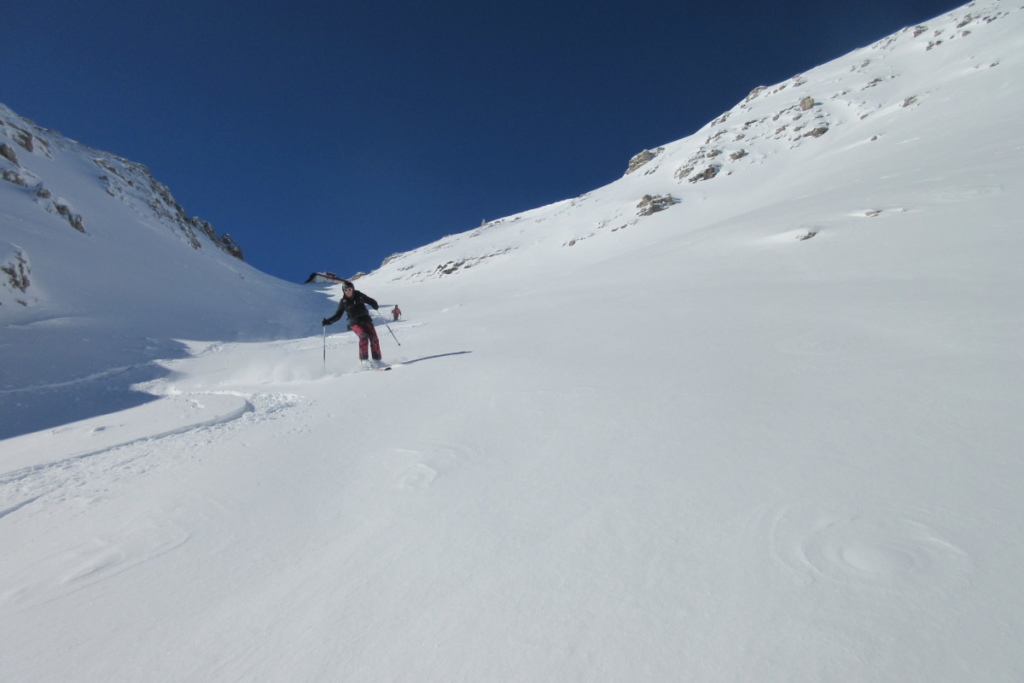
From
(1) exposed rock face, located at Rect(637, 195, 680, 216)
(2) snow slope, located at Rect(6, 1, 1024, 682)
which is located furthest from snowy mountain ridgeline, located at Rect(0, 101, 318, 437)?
(1) exposed rock face, located at Rect(637, 195, 680, 216)

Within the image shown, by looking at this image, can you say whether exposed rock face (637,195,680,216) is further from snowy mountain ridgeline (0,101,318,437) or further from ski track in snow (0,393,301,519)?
ski track in snow (0,393,301,519)

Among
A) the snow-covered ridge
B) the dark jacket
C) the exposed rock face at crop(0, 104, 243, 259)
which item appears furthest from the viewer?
the snow-covered ridge

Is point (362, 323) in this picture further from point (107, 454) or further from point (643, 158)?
point (643, 158)

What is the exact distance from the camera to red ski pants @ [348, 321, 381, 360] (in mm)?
7414

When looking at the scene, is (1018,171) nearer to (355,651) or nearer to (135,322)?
(355,651)

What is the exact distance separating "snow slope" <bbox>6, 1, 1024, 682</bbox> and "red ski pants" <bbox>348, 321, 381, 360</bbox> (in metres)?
0.99

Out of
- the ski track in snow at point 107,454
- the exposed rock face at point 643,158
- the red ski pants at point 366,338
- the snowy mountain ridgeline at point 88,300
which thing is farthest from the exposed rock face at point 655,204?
the ski track in snow at point 107,454

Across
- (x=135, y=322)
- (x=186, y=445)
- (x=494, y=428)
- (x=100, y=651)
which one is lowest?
(x=494, y=428)

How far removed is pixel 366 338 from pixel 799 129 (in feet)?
196

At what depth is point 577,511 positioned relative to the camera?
2301mm

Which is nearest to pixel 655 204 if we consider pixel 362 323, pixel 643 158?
pixel 643 158

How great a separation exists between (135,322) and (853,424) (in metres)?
15.5

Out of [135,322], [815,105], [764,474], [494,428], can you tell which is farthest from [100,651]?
[815,105]

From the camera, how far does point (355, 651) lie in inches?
62.9
